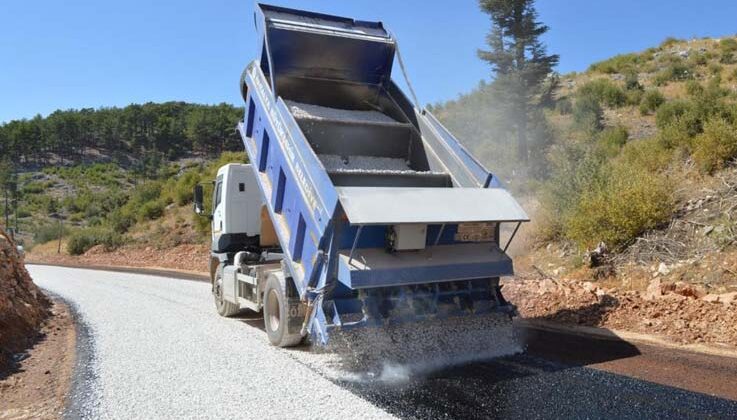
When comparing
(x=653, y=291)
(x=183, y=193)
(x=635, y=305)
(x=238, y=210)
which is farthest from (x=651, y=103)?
(x=183, y=193)

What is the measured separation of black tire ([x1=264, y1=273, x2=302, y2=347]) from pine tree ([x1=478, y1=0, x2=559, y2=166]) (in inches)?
653

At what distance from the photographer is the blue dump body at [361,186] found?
4992mm

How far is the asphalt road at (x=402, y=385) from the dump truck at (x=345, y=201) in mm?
558

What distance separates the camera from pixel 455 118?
2528 centimetres

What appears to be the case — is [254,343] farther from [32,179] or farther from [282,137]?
[32,179]

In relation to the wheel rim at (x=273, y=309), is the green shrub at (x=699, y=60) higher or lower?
higher

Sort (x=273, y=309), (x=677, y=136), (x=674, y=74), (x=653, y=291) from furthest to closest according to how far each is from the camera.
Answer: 1. (x=674, y=74)
2. (x=677, y=136)
3. (x=653, y=291)
4. (x=273, y=309)

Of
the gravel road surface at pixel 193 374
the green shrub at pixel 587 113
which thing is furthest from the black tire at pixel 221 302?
the green shrub at pixel 587 113

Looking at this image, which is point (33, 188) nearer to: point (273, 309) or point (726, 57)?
point (273, 309)

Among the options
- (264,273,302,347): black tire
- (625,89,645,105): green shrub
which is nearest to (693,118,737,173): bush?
(264,273,302,347): black tire

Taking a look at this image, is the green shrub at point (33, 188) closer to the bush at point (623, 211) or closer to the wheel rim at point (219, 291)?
the wheel rim at point (219, 291)

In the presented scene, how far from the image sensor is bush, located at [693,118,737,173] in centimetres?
1003

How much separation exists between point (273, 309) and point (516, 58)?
61.8 feet

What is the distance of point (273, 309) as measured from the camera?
638cm
